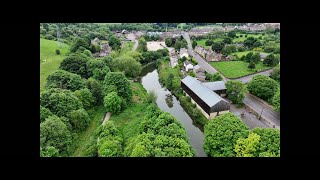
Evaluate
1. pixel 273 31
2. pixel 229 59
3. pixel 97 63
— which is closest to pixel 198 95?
pixel 97 63

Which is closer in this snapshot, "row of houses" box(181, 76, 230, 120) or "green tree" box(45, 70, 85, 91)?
"row of houses" box(181, 76, 230, 120)

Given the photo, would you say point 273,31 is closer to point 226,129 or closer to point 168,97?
point 168,97

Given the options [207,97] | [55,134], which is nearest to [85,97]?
[55,134]

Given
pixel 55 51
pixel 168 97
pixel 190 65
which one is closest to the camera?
pixel 168 97

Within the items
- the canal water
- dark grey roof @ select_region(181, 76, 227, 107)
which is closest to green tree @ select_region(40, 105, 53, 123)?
the canal water

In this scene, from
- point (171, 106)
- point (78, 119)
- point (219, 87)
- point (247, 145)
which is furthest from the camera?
point (219, 87)

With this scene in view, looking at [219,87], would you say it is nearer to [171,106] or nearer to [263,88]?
[263,88]

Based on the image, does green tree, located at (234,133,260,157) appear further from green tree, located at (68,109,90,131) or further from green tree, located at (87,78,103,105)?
green tree, located at (87,78,103,105)
